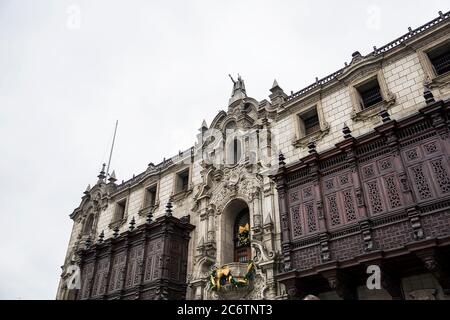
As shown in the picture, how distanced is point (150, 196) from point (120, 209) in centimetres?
313

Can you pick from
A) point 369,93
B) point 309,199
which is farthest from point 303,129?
point 309,199

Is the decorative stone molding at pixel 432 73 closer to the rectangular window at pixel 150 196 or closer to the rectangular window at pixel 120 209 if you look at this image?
the rectangular window at pixel 150 196

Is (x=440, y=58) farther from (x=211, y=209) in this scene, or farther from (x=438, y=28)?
(x=211, y=209)

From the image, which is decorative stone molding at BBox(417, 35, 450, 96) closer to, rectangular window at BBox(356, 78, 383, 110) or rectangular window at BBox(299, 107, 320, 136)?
rectangular window at BBox(356, 78, 383, 110)

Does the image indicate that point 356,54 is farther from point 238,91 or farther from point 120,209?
point 120,209

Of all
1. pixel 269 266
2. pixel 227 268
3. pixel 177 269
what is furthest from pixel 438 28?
pixel 177 269

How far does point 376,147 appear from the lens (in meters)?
13.4

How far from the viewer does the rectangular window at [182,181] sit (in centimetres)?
2378

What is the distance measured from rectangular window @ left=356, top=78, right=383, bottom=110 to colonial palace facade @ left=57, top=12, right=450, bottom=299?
0.06 metres

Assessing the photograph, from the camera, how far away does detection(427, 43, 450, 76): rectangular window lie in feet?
50.4

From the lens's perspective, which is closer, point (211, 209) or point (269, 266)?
point (269, 266)

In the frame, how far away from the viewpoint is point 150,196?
25.5 meters
